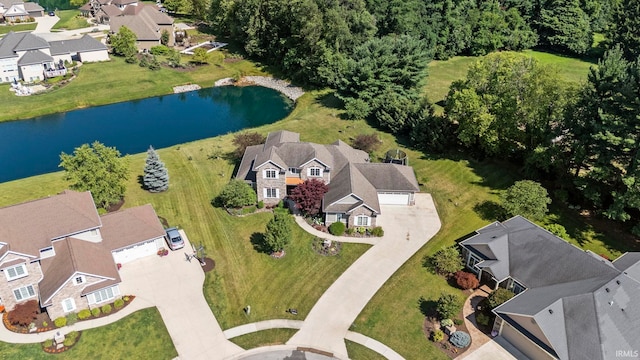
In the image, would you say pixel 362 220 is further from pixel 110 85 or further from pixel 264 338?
pixel 110 85

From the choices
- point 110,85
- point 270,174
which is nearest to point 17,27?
point 110,85

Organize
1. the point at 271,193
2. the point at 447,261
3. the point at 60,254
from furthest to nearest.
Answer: the point at 271,193 → the point at 447,261 → the point at 60,254

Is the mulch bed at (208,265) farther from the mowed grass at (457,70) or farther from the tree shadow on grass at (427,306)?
the mowed grass at (457,70)

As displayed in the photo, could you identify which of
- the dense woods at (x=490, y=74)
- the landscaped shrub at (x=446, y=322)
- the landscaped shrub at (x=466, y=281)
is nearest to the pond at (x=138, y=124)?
the dense woods at (x=490, y=74)

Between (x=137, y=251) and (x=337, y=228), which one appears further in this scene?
(x=337, y=228)

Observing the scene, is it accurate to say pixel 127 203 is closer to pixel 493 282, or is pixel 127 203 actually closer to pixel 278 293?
pixel 278 293

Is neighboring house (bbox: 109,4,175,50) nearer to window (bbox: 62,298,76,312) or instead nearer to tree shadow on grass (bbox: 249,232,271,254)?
tree shadow on grass (bbox: 249,232,271,254)
